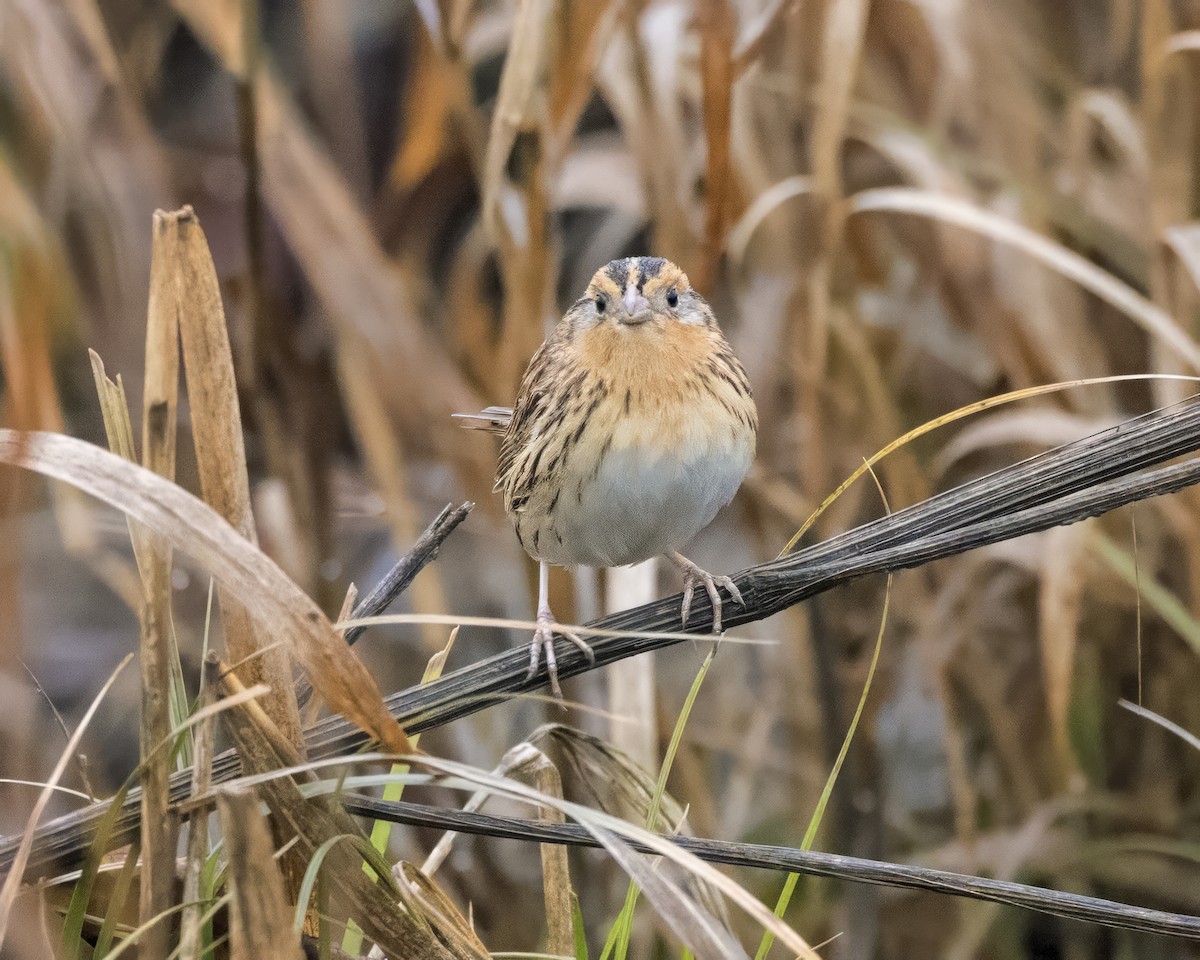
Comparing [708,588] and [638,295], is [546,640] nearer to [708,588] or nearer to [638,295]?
[708,588]

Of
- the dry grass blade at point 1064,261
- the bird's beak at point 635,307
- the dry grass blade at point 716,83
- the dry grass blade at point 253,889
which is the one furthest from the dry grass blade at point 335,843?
the dry grass blade at point 1064,261

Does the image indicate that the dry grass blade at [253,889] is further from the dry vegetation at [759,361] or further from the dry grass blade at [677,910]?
the dry vegetation at [759,361]

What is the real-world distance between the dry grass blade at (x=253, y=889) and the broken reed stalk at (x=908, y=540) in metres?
0.13

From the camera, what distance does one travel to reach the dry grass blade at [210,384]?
0.82 meters

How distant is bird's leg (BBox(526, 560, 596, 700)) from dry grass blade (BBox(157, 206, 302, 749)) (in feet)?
0.63

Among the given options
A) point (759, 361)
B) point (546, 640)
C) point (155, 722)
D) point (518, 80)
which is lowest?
point (155, 722)

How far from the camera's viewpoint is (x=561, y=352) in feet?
4.96

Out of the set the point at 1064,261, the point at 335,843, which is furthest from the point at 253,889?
the point at 1064,261

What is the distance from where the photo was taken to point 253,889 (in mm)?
768

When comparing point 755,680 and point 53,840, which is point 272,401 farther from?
point 53,840

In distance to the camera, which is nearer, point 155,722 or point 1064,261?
point 155,722

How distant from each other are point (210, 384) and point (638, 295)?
0.68m

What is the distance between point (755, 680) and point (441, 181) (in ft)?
3.87

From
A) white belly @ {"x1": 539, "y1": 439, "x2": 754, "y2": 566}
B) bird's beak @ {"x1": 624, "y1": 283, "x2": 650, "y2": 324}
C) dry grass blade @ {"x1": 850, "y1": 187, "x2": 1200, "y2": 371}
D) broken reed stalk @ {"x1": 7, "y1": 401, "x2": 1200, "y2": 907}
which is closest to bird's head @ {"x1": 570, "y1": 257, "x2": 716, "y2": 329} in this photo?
bird's beak @ {"x1": 624, "y1": 283, "x2": 650, "y2": 324}
